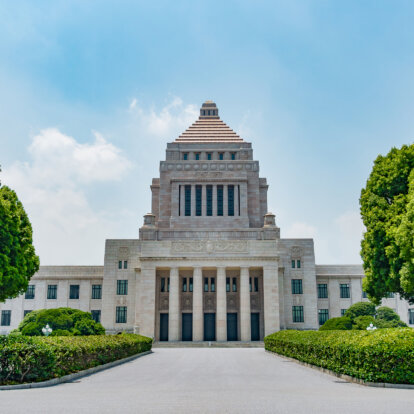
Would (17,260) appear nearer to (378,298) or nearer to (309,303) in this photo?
(378,298)

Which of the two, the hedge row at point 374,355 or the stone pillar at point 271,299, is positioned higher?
the stone pillar at point 271,299

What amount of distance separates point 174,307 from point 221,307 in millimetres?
4764

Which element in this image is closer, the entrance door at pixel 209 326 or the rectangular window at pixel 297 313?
the entrance door at pixel 209 326

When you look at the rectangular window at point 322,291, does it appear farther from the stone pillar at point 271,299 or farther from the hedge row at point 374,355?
the hedge row at point 374,355

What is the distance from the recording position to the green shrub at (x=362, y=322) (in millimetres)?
42619

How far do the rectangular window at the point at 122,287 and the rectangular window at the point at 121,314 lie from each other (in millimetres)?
1626

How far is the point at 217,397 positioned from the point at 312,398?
2.44 meters

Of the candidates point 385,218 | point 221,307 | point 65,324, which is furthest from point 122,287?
point 385,218

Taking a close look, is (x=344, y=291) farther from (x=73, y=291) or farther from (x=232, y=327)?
(x=73, y=291)

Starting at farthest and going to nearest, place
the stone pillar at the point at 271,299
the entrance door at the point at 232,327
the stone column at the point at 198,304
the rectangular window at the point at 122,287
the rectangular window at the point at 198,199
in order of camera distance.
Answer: the rectangular window at the point at 198,199 < the rectangular window at the point at 122,287 < the entrance door at the point at 232,327 < the stone pillar at the point at 271,299 < the stone column at the point at 198,304

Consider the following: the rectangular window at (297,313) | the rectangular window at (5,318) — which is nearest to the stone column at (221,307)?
the rectangular window at (297,313)

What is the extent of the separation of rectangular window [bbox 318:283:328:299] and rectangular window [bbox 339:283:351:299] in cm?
158

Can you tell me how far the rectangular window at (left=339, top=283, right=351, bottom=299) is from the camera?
53.9 metres

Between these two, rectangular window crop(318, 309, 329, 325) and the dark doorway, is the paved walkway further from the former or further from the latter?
rectangular window crop(318, 309, 329, 325)
